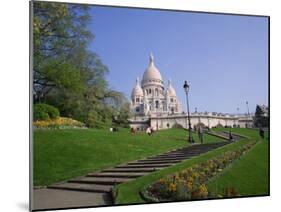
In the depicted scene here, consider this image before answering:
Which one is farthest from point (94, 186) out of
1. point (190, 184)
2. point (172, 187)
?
point (190, 184)

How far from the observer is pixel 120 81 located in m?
7.92

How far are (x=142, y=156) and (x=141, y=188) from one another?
54 cm

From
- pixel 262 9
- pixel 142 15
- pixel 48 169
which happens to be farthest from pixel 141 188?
pixel 262 9

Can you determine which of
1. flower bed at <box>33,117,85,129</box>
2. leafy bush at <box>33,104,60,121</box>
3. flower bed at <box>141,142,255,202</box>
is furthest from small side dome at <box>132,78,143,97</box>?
flower bed at <box>141,142,255,202</box>

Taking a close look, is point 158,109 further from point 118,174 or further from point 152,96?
point 118,174

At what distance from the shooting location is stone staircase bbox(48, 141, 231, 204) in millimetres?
7566

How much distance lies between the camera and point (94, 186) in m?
7.62

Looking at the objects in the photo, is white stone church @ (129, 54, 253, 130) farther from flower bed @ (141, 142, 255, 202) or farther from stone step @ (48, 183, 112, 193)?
stone step @ (48, 183, 112, 193)

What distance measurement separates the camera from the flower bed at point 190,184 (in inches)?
312

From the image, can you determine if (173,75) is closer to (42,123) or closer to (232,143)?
(232,143)

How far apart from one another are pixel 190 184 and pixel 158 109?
1.32m

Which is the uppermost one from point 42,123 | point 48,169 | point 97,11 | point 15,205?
point 97,11

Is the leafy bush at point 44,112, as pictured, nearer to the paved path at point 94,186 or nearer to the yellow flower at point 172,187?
the paved path at point 94,186

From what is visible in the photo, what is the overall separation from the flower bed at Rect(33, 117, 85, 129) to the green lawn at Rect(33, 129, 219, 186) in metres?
0.07
